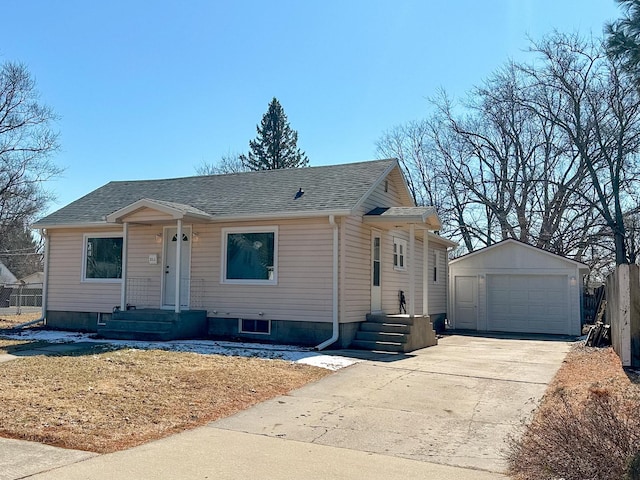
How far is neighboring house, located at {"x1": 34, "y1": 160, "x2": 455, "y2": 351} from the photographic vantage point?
12672 millimetres

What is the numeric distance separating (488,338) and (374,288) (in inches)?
195

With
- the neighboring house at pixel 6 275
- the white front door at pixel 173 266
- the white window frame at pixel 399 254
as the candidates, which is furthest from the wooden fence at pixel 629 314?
the neighboring house at pixel 6 275

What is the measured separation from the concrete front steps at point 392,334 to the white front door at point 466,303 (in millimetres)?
6690

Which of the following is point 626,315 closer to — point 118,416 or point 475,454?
point 475,454

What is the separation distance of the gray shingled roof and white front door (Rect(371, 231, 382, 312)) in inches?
63.7

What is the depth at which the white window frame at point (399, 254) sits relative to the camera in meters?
15.8

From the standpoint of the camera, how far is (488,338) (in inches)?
670

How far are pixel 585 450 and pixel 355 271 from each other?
29.8 feet

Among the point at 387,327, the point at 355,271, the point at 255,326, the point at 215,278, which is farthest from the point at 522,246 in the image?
the point at 215,278

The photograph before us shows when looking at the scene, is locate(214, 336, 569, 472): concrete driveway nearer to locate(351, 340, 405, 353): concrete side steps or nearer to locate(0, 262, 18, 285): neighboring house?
locate(351, 340, 405, 353): concrete side steps

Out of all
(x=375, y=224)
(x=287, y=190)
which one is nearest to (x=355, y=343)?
(x=375, y=224)

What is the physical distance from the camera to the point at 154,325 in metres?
12.8

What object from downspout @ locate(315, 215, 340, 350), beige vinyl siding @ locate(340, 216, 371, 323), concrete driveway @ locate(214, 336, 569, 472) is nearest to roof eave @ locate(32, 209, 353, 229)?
downspout @ locate(315, 215, 340, 350)

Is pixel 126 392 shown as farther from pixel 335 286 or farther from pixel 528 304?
pixel 528 304
